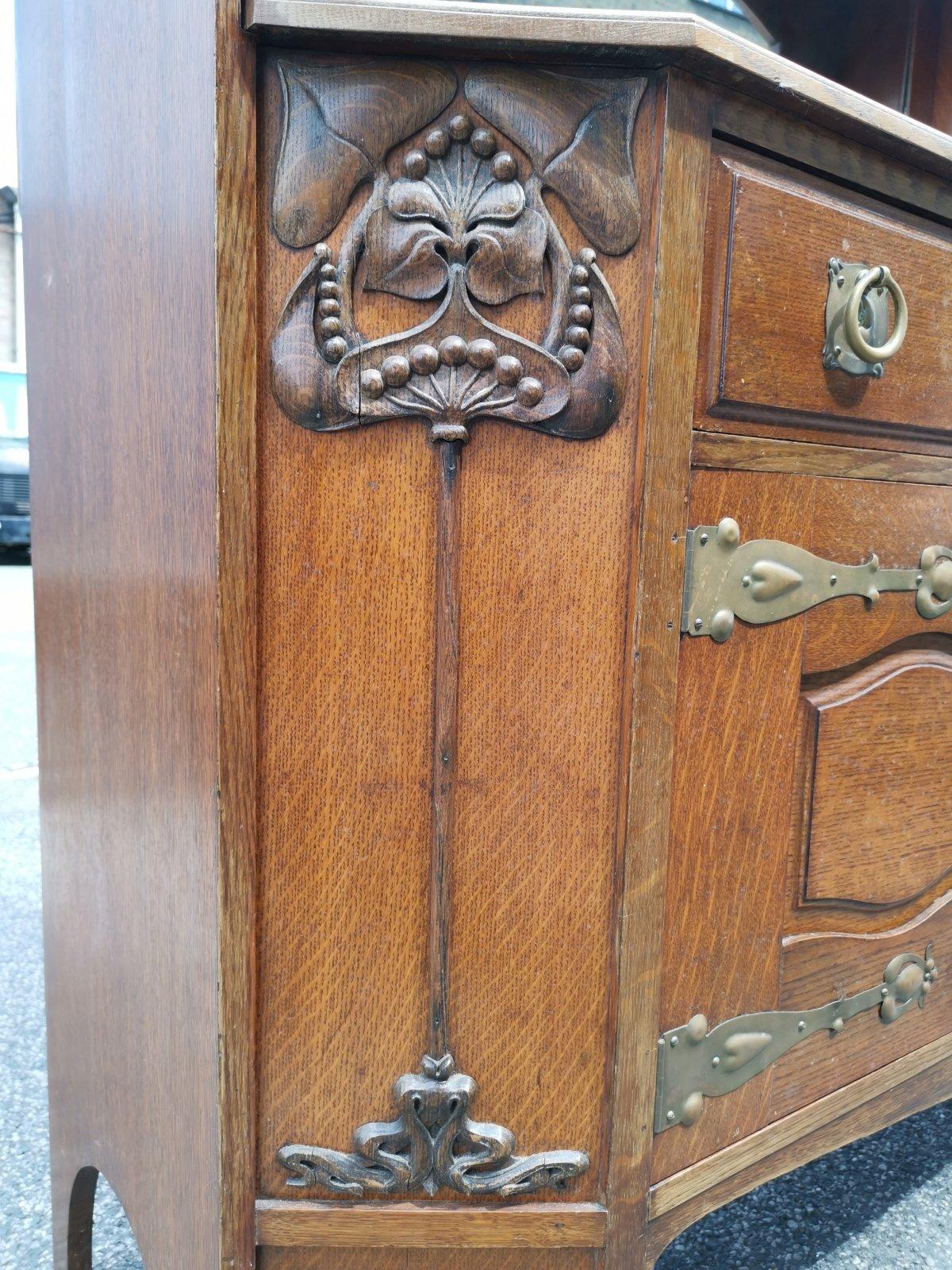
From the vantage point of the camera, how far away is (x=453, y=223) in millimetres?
496

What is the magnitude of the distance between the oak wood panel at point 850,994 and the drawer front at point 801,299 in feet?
1.15

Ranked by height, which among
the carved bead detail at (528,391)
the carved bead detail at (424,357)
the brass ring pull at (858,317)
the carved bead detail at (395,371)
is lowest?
the carved bead detail at (528,391)

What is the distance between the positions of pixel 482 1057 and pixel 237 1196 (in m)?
0.15

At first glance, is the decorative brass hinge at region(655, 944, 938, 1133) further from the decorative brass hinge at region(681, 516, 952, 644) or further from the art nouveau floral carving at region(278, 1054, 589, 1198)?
the decorative brass hinge at region(681, 516, 952, 644)

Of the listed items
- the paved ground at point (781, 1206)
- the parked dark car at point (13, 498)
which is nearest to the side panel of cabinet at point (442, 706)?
the paved ground at point (781, 1206)

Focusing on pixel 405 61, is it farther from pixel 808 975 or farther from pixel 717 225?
pixel 808 975

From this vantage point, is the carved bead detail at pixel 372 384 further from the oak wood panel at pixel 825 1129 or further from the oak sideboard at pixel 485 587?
the oak wood panel at pixel 825 1129

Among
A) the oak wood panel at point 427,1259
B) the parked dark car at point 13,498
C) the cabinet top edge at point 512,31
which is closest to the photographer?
the cabinet top edge at point 512,31

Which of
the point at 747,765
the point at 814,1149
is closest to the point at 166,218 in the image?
the point at 747,765

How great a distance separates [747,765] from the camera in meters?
0.60

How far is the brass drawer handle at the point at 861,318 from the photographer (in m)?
0.59

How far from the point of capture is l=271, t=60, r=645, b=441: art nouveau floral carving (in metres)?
0.49

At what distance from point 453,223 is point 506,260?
3cm

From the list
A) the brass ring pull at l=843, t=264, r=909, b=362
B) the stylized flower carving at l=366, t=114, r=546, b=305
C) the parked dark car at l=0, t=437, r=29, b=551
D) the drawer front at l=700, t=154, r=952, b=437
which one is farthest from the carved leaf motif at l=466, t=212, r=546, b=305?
the parked dark car at l=0, t=437, r=29, b=551
